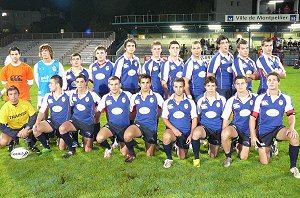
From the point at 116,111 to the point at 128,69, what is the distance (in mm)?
1149

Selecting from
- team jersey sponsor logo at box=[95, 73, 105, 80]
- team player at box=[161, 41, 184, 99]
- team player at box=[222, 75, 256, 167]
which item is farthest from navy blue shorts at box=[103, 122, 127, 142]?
team player at box=[222, 75, 256, 167]

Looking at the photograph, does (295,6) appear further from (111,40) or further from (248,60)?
(248,60)

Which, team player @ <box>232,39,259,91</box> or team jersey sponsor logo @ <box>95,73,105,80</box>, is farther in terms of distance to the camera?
team jersey sponsor logo @ <box>95,73,105,80</box>

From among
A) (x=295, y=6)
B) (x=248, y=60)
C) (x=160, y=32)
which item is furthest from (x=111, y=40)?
(x=248, y=60)

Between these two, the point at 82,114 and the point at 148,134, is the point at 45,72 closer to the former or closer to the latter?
the point at 82,114

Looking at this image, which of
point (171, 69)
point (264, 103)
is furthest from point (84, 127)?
point (264, 103)

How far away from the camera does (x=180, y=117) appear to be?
526 cm

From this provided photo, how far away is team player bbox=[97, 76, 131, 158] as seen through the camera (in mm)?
5367

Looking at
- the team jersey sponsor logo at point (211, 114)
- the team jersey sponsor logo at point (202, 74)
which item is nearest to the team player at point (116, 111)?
the team jersey sponsor logo at point (211, 114)

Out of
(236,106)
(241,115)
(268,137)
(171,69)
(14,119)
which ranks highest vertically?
(171,69)

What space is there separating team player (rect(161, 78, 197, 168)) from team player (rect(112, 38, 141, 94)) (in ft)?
4.09

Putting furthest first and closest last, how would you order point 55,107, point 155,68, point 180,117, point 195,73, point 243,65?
point 155,68 < point 195,73 < point 243,65 < point 55,107 < point 180,117

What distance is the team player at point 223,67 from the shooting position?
6.04m

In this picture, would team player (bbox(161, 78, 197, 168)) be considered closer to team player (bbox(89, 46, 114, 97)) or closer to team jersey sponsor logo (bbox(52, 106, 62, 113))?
team player (bbox(89, 46, 114, 97))
